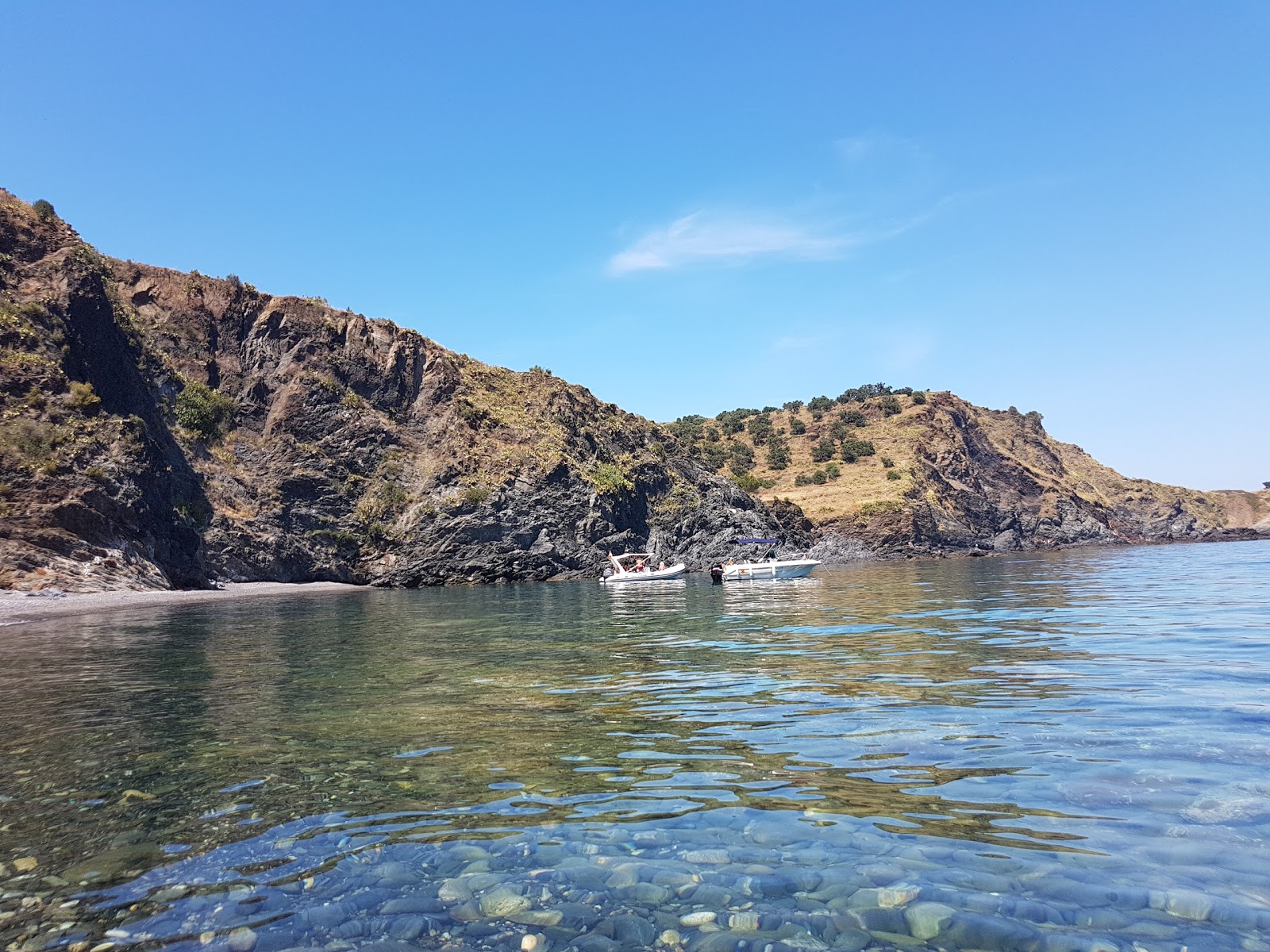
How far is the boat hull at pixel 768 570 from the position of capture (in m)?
66.6

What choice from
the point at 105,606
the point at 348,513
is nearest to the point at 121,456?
the point at 105,606

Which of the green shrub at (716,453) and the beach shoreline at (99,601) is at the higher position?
the green shrub at (716,453)

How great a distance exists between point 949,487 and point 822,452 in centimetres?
2330

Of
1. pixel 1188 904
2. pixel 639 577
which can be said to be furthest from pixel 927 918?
Answer: pixel 639 577

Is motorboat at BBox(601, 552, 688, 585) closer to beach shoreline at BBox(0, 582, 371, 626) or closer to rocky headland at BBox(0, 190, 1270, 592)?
rocky headland at BBox(0, 190, 1270, 592)

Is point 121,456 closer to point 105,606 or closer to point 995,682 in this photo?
point 105,606

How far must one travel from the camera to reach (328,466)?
85188 millimetres

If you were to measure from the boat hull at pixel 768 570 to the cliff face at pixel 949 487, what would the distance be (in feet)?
138

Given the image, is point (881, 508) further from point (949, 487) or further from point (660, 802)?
point (660, 802)

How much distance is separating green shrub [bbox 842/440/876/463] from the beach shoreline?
323ft

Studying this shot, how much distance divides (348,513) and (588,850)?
83.6 meters

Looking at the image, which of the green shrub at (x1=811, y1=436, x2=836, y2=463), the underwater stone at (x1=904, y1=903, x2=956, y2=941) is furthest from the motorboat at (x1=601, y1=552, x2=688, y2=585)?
the underwater stone at (x1=904, y1=903, x2=956, y2=941)

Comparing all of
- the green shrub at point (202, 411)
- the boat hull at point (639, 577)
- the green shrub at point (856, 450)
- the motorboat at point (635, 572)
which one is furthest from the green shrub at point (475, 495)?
the green shrub at point (856, 450)

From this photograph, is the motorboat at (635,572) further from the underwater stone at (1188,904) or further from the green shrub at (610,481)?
the underwater stone at (1188,904)
